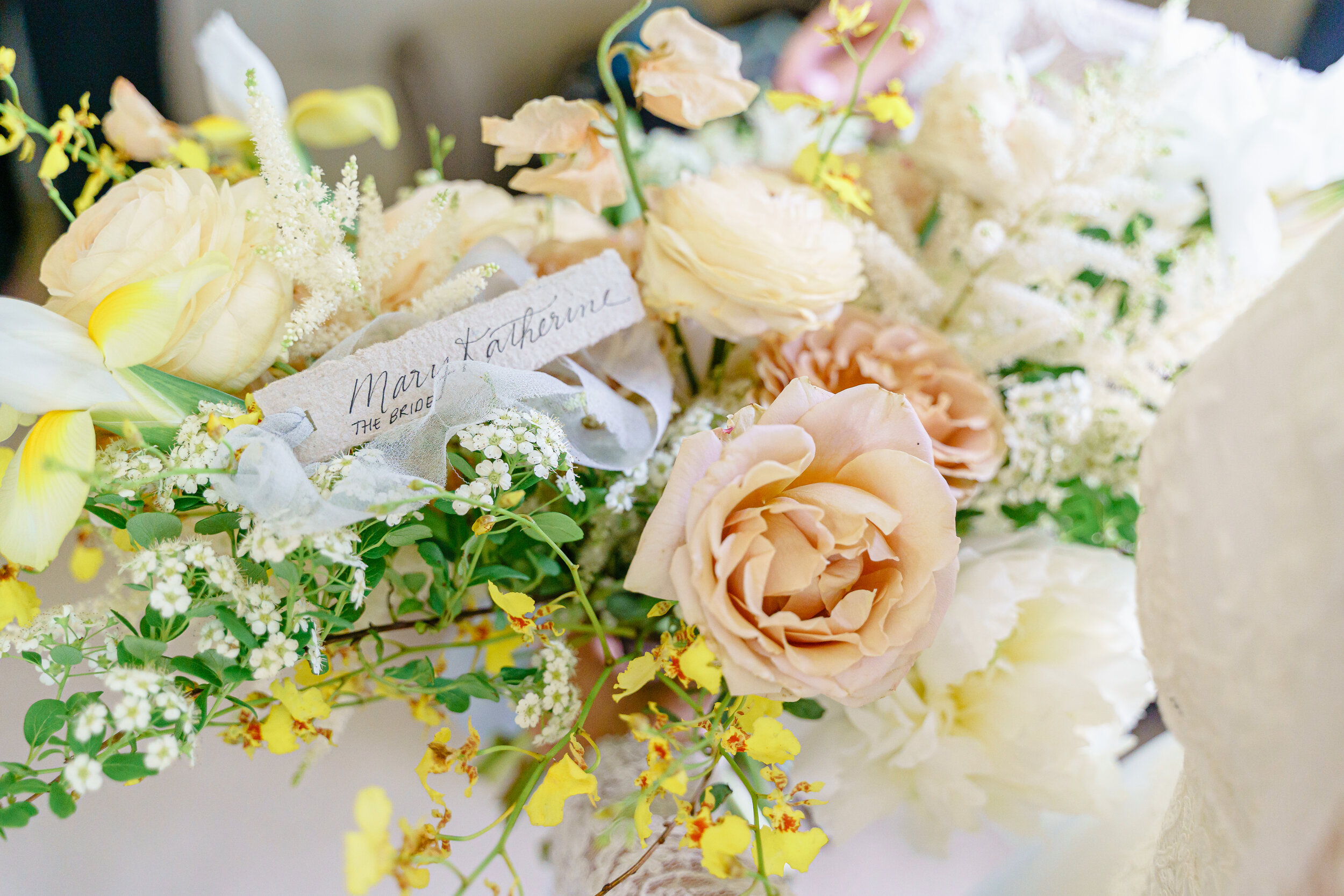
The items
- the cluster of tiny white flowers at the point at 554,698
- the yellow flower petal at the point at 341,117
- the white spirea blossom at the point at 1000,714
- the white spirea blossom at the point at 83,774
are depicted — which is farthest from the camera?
the yellow flower petal at the point at 341,117

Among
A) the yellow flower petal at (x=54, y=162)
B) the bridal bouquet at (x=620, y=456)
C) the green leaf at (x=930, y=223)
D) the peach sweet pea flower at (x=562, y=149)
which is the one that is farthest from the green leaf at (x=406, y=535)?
the green leaf at (x=930, y=223)

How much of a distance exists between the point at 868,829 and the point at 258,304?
0.53 m

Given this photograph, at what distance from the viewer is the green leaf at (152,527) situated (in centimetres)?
35

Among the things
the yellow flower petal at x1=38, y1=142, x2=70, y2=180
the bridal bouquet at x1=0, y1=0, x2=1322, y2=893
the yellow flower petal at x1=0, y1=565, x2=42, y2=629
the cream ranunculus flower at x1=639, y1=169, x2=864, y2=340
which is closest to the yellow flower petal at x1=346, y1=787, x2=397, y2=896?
the bridal bouquet at x1=0, y1=0, x2=1322, y2=893

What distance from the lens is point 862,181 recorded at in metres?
0.70

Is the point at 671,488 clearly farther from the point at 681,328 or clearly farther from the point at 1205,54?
the point at 1205,54

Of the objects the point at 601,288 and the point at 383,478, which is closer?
the point at 383,478

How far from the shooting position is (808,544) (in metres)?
0.36

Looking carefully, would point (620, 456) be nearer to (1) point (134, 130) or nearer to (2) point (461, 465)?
(2) point (461, 465)

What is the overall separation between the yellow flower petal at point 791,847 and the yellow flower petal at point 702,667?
75 millimetres

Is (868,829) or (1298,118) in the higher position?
(1298,118)

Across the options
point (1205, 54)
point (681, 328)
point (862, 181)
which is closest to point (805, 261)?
point (681, 328)

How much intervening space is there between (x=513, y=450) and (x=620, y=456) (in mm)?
104

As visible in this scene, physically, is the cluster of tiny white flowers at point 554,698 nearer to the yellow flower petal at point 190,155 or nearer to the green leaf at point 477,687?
the green leaf at point 477,687
